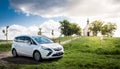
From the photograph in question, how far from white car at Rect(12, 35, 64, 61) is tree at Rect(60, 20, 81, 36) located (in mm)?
95833

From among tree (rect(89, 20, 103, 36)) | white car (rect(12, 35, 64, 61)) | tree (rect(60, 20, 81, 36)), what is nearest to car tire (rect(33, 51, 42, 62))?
white car (rect(12, 35, 64, 61))

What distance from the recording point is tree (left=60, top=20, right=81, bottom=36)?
114375 millimetres

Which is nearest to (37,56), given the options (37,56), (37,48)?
(37,56)

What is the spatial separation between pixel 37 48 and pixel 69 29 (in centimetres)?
9903

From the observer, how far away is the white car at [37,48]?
617 inches

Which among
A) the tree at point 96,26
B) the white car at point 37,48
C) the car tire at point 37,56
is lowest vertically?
the car tire at point 37,56

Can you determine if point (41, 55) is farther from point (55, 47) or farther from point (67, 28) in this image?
point (67, 28)

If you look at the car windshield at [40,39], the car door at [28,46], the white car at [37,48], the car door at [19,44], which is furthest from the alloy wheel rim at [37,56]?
the car door at [19,44]

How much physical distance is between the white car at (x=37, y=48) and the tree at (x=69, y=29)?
314ft

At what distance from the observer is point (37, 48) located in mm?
16109

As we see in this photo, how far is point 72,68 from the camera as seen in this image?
13.0 metres

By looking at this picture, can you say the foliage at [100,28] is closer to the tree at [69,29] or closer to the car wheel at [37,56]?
the tree at [69,29]

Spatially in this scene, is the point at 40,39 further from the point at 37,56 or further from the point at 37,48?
the point at 37,56

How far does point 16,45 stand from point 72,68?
7.64 metres
